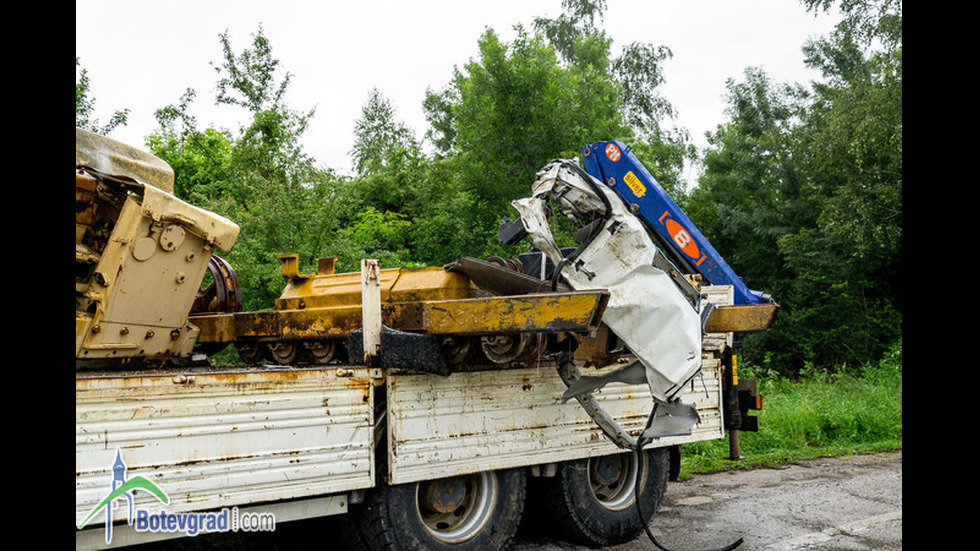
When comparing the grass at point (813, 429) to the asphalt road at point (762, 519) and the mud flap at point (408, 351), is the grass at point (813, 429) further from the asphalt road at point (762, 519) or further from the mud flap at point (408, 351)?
the mud flap at point (408, 351)

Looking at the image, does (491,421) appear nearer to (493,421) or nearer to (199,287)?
(493,421)

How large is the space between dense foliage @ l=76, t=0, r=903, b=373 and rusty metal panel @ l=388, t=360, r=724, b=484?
5464mm

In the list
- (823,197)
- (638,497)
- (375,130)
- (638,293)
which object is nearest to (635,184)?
(638,293)

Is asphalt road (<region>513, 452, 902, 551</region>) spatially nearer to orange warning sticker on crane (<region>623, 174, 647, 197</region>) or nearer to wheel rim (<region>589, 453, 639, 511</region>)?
wheel rim (<region>589, 453, 639, 511</region>)

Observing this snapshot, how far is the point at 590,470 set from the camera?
6.18 meters

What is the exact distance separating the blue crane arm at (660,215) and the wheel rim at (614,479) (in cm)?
153

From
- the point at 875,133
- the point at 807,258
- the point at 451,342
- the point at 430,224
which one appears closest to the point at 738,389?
the point at 451,342

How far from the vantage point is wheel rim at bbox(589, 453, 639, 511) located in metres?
6.19

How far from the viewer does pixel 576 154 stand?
866 inches

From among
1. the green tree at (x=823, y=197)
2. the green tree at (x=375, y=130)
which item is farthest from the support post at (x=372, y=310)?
the green tree at (x=375, y=130)

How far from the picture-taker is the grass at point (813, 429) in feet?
31.6

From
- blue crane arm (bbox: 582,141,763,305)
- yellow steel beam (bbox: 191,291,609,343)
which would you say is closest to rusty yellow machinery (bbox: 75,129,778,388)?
yellow steel beam (bbox: 191,291,609,343)

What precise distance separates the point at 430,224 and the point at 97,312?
13.9 metres

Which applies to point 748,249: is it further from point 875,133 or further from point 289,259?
point 289,259
